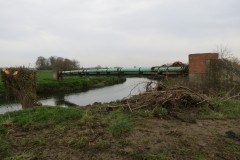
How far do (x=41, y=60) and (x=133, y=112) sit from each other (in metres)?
84.4

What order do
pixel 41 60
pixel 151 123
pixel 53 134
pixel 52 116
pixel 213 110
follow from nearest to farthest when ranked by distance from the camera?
pixel 53 134 < pixel 151 123 < pixel 52 116 < pixel 213 110 < pixel 41 60

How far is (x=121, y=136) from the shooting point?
4469mm

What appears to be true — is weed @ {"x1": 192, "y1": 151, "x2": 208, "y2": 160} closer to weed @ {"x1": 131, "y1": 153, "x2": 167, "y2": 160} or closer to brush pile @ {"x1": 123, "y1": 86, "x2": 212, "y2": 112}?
weed @ {"x1": 131, "y1": 153, "x2": 167, "y2": 160}

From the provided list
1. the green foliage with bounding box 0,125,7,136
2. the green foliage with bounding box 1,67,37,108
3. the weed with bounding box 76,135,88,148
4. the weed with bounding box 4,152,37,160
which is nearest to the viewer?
the weed with bounding box 4,152,37,160

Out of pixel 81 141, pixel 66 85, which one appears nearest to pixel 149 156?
pixel 81 141

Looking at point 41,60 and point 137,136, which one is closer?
point 137,136

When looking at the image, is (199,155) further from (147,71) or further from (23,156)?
(147,71)

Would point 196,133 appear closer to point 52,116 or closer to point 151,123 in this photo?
point 151,123

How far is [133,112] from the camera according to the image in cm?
645

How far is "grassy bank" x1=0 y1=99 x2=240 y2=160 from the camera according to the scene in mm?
3682

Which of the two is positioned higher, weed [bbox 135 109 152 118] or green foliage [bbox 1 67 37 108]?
green foliage [bbox 1 67 37 108]

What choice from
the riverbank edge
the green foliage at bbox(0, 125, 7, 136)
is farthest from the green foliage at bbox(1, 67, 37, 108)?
the riverbank edge

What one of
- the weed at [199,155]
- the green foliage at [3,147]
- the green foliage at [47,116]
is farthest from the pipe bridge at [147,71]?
the green foliage at [3,147]

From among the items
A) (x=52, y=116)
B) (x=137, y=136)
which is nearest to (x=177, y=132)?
(x=137, y=136)
